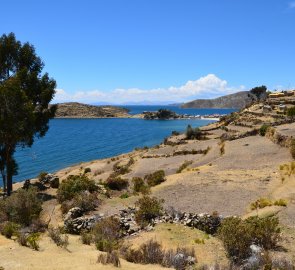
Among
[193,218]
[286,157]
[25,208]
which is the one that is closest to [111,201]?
[25,208]

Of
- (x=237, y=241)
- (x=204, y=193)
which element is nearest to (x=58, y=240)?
(x=237, y=241)

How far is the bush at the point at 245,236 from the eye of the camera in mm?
14234

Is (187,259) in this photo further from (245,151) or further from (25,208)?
(245,151)

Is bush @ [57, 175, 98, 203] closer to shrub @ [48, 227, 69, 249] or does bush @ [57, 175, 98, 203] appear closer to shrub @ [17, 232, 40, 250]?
shrub @ [48, 227, 69, 249]

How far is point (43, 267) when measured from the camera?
42.5 feet

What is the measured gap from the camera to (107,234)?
17.2 metres

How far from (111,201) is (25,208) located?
18.0 ft

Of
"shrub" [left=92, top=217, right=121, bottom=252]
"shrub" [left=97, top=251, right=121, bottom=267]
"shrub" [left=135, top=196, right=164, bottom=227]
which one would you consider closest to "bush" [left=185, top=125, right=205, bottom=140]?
"shrub" [left=135, top=196, right=164, bottom=227]

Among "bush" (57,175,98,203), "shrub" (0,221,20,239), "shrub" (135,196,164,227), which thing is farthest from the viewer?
"bush" (57,175,98,203)

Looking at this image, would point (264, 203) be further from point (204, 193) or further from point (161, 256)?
point (161, 256)

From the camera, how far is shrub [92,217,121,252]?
15.2m

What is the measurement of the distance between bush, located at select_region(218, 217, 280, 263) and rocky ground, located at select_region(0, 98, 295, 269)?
466 millimetres

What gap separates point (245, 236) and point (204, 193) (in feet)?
33.2

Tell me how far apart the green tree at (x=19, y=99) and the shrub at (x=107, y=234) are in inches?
620
